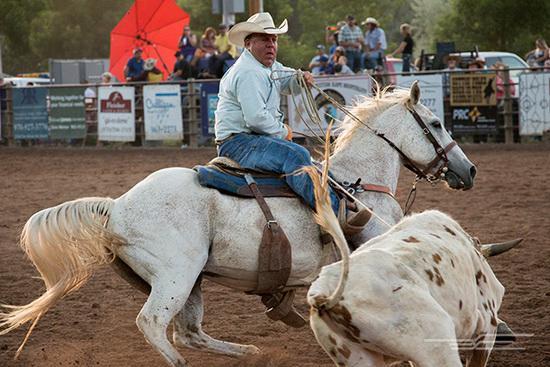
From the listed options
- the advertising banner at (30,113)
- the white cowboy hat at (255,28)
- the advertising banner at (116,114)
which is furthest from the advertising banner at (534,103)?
the white cowboy hat at (255,28)

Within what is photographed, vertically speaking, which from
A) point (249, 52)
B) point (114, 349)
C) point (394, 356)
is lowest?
point (114, 349)

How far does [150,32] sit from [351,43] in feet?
18.1

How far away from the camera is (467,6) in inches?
1243

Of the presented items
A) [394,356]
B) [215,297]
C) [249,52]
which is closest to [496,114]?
[215,297]

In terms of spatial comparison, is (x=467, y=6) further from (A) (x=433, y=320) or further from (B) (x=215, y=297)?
(A) (x=433, y=320)

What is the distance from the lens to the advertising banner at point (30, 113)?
22453 mm

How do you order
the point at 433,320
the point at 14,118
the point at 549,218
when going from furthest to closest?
the point at 14,118, the point at 549,218, the point at 433,320

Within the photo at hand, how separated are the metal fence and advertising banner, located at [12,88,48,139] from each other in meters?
0.18

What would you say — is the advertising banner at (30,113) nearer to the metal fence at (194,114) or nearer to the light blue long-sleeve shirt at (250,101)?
the metal fence at (194,114)

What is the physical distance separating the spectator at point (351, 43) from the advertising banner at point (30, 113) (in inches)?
262

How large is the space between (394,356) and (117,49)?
2108 cm

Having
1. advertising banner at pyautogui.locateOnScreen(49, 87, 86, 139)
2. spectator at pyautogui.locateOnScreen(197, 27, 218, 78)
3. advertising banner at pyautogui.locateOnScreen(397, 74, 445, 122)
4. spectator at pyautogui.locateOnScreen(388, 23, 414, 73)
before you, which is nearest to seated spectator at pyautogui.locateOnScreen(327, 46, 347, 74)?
spectator at pyautogui.locateOnScreen(388, 23, 414, 73)

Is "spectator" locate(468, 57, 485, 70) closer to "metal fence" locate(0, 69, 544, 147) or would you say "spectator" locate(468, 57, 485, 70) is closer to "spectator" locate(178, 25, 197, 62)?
"metal fence" locate(0, 69, 544, 147)

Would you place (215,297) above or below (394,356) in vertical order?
below
